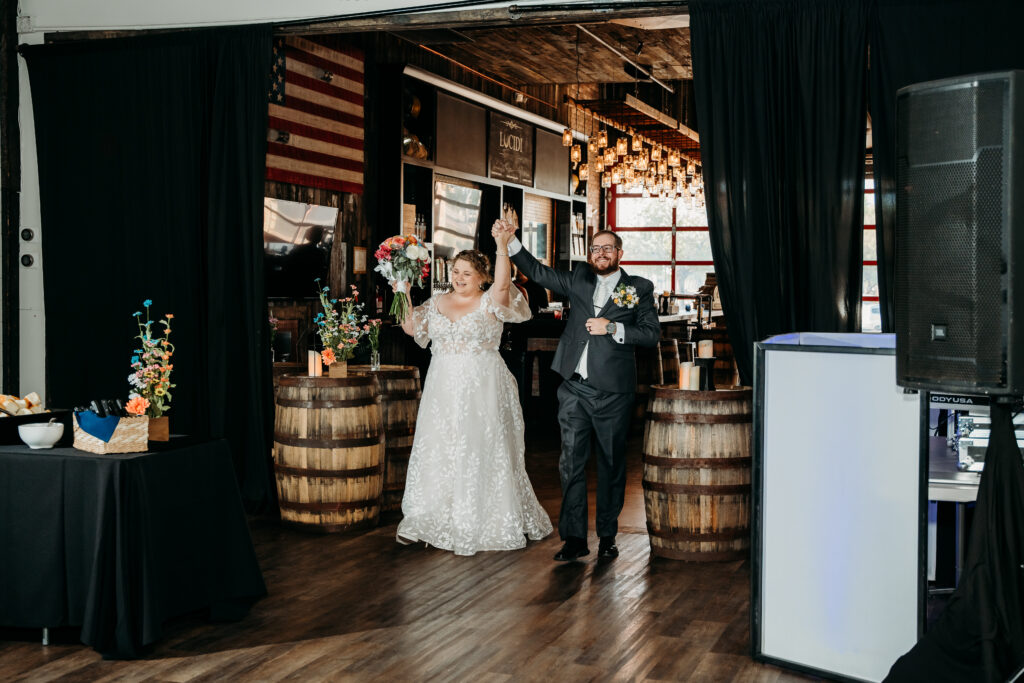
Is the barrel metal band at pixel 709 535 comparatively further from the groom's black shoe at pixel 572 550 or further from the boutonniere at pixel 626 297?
the boutonniere at pixel 626 297

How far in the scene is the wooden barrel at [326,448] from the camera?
5.68 m

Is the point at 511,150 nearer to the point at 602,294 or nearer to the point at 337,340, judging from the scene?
the point at 337,340

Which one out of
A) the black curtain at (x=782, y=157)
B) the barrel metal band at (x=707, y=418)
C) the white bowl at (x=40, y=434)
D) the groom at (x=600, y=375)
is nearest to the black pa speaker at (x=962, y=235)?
the black curtain at (x=782, y=157)

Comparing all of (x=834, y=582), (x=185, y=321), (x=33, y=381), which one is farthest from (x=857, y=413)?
(x=33, y=381)

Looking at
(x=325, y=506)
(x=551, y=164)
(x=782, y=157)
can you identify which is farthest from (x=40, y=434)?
(x=551, y=164)

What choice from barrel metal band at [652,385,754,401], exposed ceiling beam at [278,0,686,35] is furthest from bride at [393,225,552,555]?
exposed ceiling beam at [278,0,686,35]

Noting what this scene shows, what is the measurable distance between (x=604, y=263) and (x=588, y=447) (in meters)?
0.91

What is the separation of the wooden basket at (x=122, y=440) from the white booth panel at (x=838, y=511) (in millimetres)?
2252

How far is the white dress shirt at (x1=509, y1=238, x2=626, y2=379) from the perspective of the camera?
17.0 feet

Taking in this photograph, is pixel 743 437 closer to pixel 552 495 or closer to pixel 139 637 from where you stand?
pixel 552 495

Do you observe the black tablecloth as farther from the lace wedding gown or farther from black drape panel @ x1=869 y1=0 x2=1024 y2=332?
black drape panel @ x1=869 y1=0 x2=1024 y2=332

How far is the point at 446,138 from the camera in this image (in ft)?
34.7

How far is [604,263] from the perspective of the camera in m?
5.30

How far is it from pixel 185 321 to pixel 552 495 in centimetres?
254
